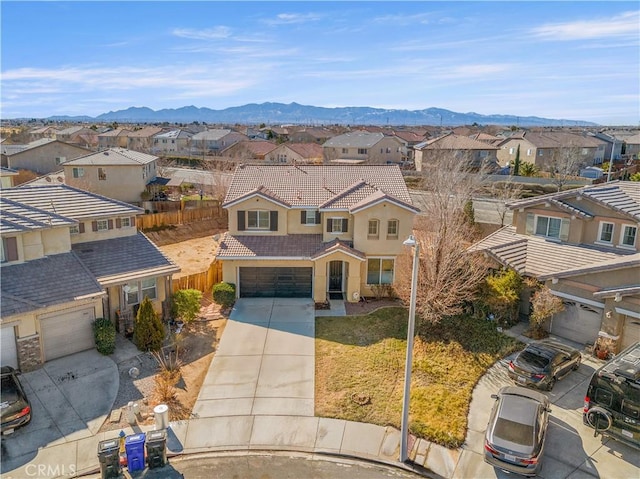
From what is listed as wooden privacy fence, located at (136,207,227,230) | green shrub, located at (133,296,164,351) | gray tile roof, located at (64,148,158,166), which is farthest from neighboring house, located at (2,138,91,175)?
green shrub, located at (133,296,164,351)

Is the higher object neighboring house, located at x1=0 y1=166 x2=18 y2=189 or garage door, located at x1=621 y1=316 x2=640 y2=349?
neighboring house, located at x1=0 y1=166 x2=18 y2=189

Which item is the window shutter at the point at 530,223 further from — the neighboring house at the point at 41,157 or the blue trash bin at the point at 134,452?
the neighboring house at the point at 41,157

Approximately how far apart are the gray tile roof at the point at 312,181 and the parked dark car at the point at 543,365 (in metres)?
11.3

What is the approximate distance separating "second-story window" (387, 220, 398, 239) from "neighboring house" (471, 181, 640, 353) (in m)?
4.58

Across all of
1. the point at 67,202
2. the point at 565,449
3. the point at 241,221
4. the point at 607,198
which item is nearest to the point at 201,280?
the point at 241,221

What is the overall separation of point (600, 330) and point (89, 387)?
70.1 ft

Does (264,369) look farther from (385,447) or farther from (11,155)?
(11,155)

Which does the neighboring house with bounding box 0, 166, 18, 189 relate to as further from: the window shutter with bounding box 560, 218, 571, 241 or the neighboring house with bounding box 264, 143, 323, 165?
the window shutter with bounding box 560, 218, 571, 241

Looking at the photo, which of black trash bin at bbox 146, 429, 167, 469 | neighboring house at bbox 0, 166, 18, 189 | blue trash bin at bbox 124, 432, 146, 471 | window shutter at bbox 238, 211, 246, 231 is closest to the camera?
blue trash bin at bbox 124, 432, 146, 471

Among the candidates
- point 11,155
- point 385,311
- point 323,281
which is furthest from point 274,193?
point 11,155

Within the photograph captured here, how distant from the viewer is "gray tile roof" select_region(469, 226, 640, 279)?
67.3 ft

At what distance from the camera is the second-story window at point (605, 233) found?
21.8 meters

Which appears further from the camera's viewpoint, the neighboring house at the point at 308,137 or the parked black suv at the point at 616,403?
the neighboring house at the point at 308,137

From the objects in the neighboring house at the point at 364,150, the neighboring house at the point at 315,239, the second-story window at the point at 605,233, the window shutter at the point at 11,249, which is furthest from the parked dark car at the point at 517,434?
the neighboring house at the point at 364,150
